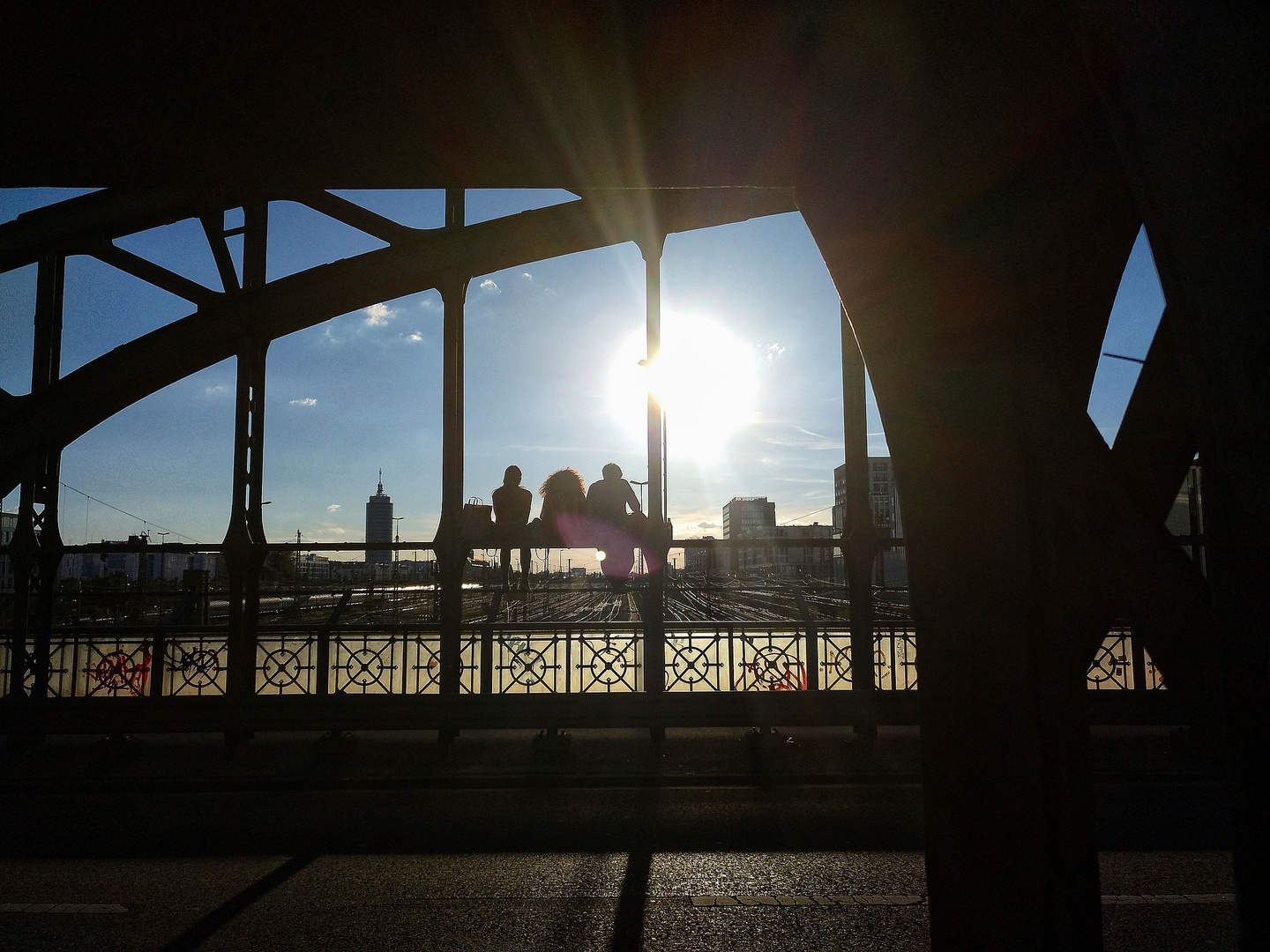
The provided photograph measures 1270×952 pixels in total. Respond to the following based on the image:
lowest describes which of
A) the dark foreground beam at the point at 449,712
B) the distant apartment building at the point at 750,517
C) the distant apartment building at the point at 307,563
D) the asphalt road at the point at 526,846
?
the asphalt road at the point at 526,846

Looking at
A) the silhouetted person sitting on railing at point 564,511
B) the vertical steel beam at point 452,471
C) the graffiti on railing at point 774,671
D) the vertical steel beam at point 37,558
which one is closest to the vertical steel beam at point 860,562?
the graffiti on railing at point 774,671

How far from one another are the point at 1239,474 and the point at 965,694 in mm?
652

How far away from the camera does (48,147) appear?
210cm

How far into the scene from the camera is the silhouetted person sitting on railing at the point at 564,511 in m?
7.59

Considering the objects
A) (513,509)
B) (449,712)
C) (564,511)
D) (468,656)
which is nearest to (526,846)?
(449,712)

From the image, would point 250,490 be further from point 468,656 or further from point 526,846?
point 526,846

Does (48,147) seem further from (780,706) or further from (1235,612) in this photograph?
(780,706)

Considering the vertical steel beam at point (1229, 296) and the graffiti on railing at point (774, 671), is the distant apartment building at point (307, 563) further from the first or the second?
the vertical steel beam at point (1229, 296)

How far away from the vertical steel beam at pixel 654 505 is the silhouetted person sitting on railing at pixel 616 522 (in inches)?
7.8

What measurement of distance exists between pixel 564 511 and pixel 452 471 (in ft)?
4.71

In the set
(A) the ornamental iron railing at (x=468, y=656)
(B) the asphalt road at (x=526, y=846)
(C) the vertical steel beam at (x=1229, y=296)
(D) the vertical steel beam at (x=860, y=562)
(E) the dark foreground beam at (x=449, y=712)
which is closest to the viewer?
(C) the vertical steel beam at (x=1229, y=296)

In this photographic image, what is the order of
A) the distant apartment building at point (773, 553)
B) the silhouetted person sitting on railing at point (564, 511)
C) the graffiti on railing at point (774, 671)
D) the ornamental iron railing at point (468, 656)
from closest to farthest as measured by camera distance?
the silhouetted person sitting on railing at point (564, 511) < the distant apartment building at point (773, 553) < the ornamental iron railing at point (468, 656) < the graffiti on railing at point (774, 671)

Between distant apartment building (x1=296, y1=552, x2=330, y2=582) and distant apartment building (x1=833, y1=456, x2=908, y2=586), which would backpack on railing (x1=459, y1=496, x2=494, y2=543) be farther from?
distant apartment building (x1=833, y1=456, x2=908, y2=586)

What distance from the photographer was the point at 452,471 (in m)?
8.11
